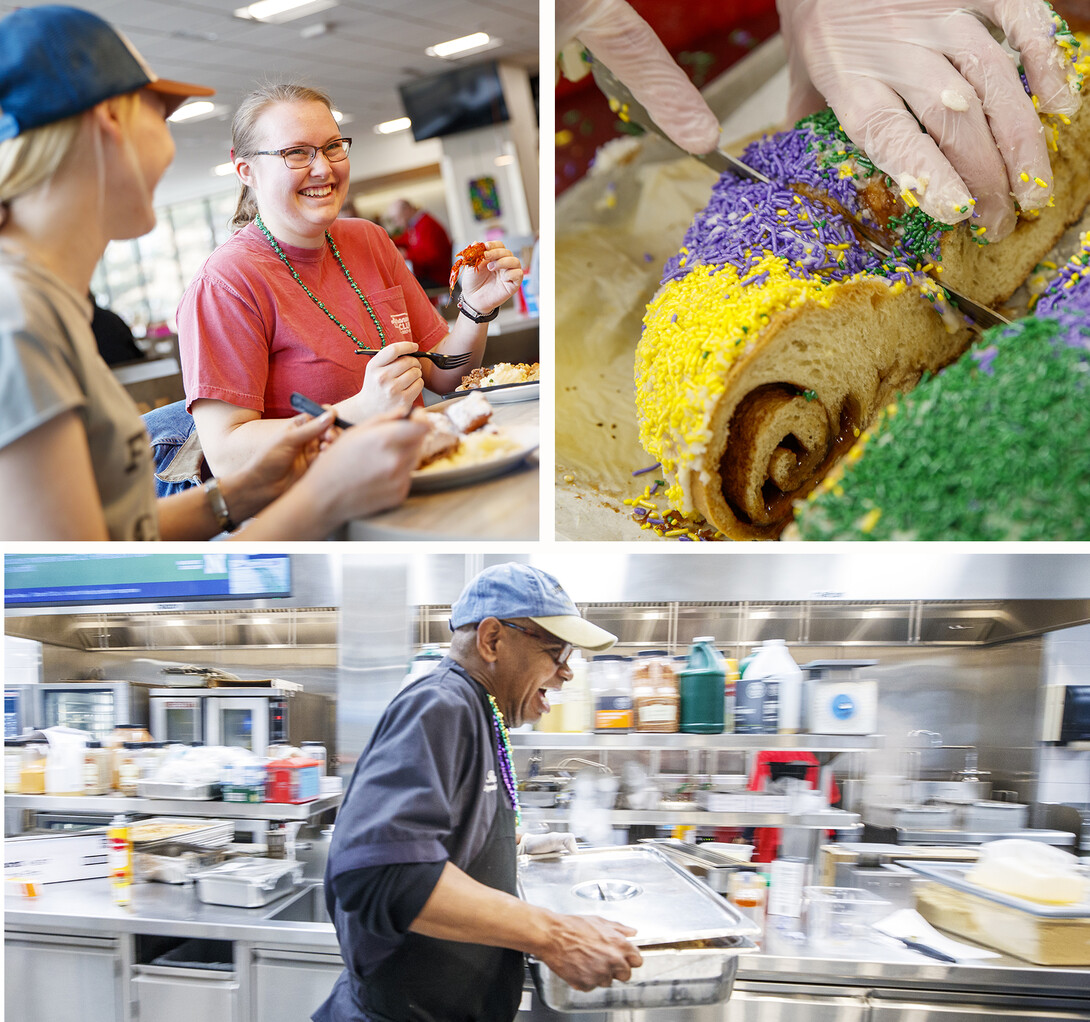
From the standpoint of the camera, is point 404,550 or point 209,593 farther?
point 209,593

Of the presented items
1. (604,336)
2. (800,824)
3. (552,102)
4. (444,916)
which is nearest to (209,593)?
(444,916)

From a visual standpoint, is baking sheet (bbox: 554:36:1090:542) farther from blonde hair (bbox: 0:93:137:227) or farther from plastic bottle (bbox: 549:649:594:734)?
blonde hair (bbox: 0:93:137:227)

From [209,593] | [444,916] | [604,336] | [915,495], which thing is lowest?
[444,916]

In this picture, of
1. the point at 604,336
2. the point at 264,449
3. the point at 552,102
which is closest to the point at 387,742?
the point at 264,449

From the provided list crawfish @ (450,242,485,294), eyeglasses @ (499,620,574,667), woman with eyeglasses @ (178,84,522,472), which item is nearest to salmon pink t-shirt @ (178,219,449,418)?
woman with eyeglasses @ (178,84,522,472)

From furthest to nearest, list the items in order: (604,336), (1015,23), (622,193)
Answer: (622,193), (604,336), (1015,23)

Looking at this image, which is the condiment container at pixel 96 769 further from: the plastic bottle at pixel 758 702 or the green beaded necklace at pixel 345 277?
the plastic bottle at pixel 758 702

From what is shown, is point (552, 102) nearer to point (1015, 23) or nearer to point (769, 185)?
point (769, 185)

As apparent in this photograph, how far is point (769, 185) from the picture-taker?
4.24 ft

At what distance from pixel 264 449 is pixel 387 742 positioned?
44 centimetres

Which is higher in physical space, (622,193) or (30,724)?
(622,193)

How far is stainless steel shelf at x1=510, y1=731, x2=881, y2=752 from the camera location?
4.63 feet

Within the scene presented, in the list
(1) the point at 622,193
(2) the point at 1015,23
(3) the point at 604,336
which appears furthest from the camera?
(1) the point at 622,193

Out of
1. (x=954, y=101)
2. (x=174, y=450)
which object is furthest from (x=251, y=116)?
(x=954, y=101)
